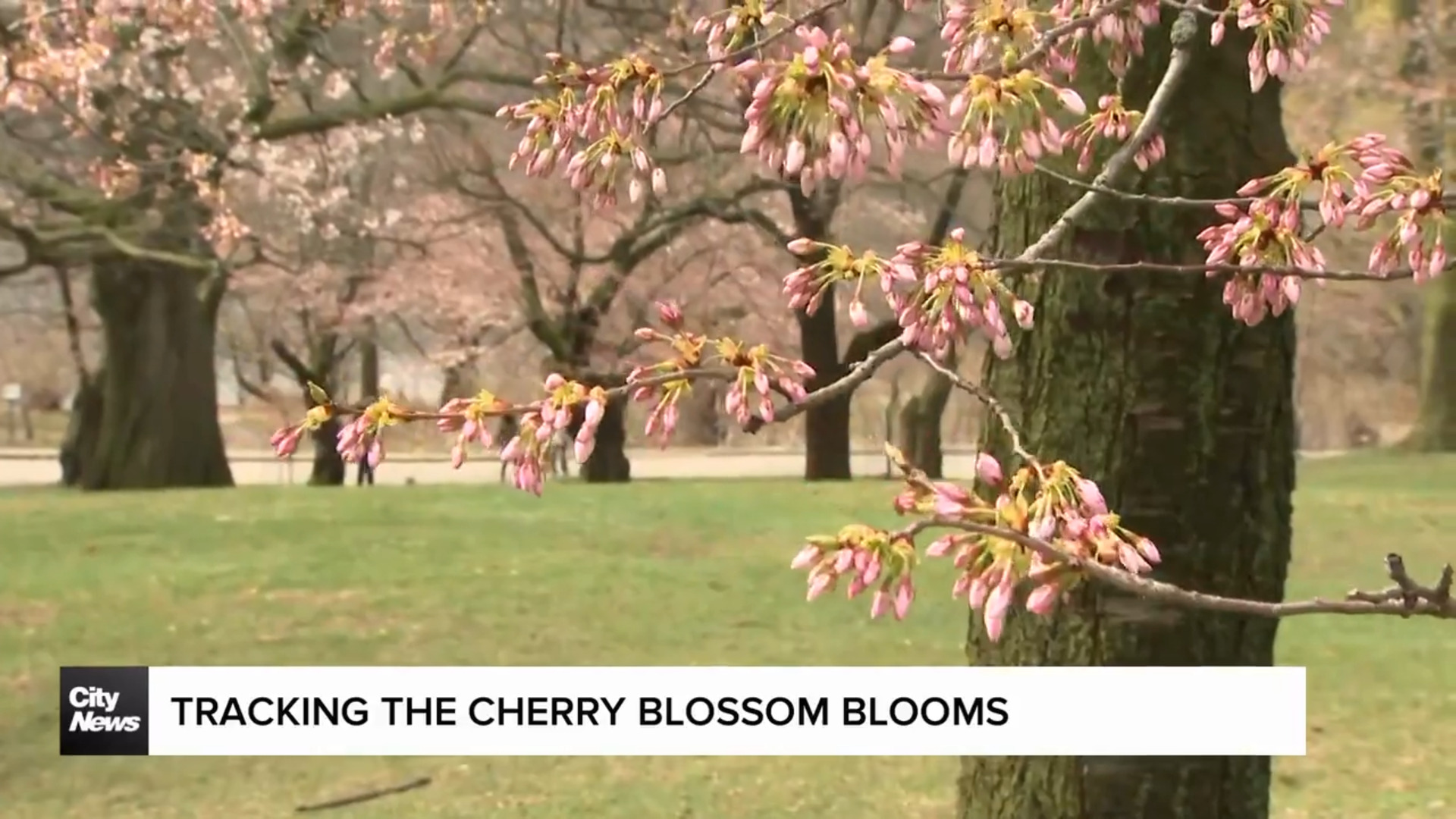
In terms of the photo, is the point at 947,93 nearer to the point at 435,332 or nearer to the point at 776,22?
the point at 776,22

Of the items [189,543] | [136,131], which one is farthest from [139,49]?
[189,543]

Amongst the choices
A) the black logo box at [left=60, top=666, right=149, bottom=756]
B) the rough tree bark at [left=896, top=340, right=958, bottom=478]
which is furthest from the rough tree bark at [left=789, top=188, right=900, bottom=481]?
the black logo box at [left=60, top=666, right=149, bottom=756]

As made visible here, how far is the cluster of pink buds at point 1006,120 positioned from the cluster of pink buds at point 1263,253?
320mm

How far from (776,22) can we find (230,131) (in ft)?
28.6

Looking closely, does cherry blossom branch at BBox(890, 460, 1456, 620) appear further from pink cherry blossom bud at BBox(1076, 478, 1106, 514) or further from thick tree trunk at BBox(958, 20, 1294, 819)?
thick tree trunk at BBox(958, 20, 1294, 819)

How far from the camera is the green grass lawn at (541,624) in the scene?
197 inches

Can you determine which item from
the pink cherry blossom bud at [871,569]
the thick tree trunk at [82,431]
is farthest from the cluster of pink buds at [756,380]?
the thick tree trunk at [82,431]

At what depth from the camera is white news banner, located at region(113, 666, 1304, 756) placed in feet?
9.59

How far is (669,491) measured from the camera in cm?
1254

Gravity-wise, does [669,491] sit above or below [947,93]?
below

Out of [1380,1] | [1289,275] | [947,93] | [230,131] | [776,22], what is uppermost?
[1380,1]

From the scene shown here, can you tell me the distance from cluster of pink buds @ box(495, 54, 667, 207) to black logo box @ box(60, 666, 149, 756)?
138 inches

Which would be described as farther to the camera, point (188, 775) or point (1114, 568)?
point (188, 775)

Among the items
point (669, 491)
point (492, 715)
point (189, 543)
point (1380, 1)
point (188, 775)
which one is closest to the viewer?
point (492, 715)
